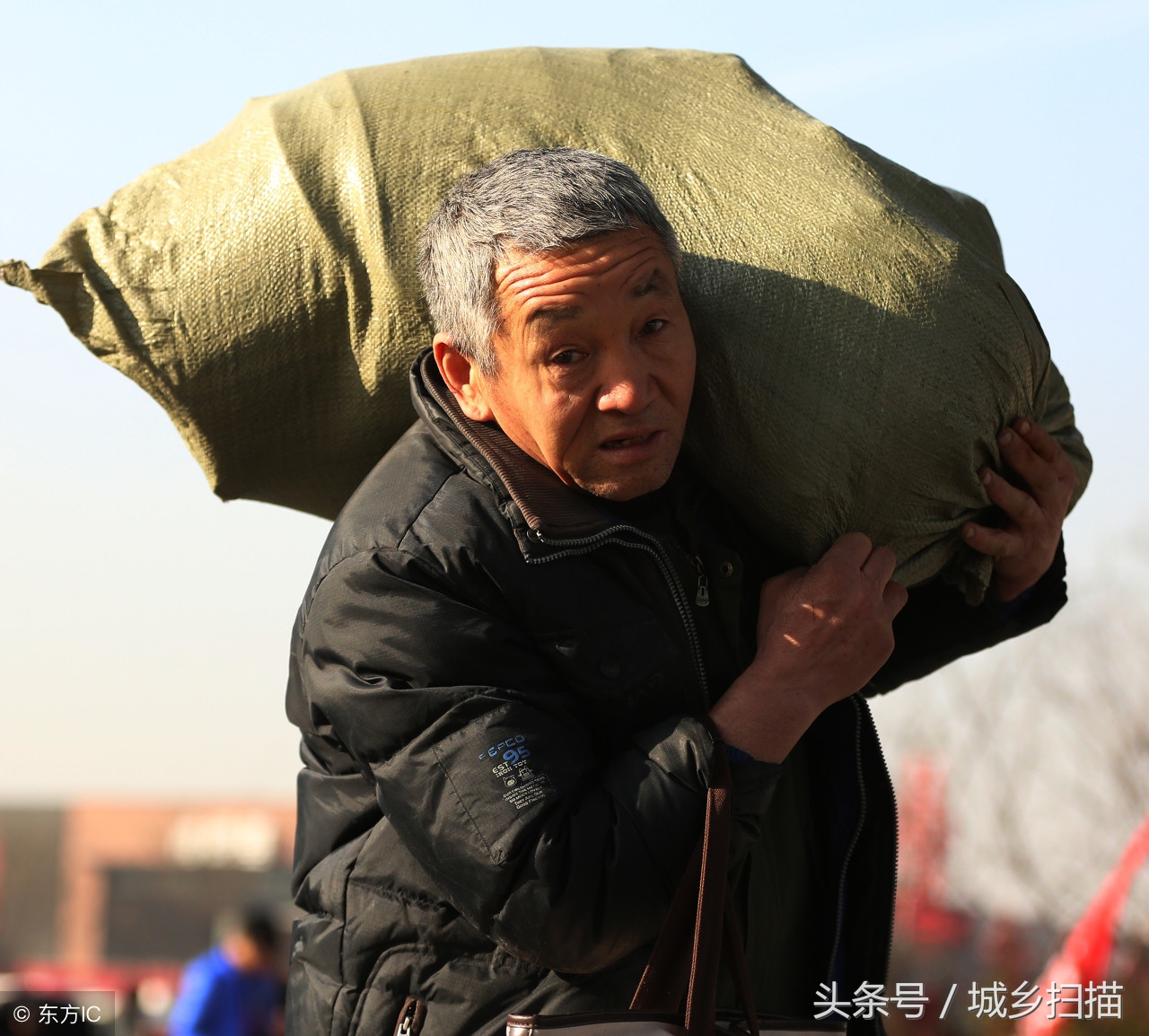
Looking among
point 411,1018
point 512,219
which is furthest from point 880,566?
point 411,1018

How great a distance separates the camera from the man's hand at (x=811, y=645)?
6.14ft

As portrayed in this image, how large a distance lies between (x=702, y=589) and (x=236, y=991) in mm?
5212

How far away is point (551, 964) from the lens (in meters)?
1.75

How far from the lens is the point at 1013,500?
2211 mm

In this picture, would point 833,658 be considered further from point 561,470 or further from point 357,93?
point 357,93

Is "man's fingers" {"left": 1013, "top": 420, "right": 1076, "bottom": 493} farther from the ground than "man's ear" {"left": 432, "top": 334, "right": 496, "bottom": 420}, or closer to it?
closer to it

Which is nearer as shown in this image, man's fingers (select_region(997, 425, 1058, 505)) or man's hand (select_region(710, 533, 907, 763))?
man's hand (select_region(710, 533, 907, 763))

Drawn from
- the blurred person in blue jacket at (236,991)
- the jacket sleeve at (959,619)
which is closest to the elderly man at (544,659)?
the jacket sleeve at (959,619)

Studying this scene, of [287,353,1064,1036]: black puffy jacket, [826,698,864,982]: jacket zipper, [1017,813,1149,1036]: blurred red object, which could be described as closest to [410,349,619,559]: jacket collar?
[287,353,1064,1036]: black puffy jacket

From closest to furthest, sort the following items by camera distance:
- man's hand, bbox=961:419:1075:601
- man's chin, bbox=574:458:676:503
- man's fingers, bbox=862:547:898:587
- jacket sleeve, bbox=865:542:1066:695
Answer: man's chin, bbox=574:458:676:503, man's fingers, bbox=862:547:898:587, man's hand, bbox=961:419:1075:601, jacket sleeve, bbox=865:542:1066:695

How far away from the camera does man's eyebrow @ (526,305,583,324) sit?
73.0 inches

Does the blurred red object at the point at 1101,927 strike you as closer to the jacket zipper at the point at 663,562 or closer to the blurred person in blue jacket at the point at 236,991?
the blurred person in blue jacket at the point at 236,991

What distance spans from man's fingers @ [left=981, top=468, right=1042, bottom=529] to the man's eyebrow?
0.73m

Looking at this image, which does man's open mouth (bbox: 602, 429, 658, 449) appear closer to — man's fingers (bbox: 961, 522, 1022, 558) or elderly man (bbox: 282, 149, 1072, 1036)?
elderly man (bbox: 282, 149, 1072, 1036)
